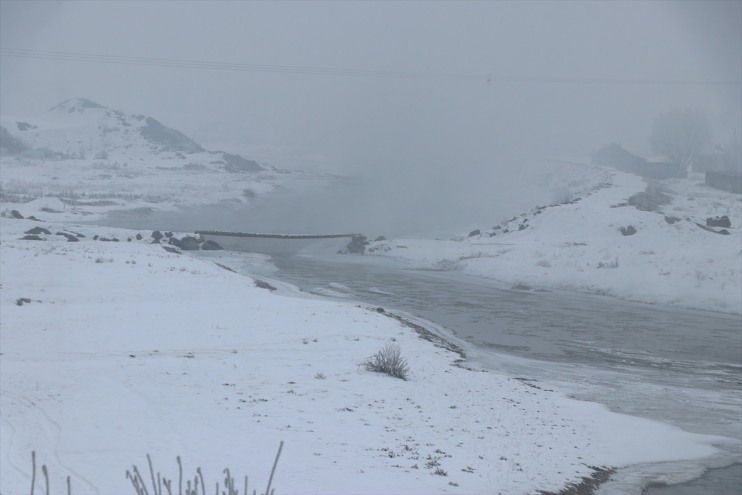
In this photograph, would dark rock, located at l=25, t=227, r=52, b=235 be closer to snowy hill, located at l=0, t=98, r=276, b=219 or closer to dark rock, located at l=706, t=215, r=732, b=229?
snowy hill, located at l=0, t=98, r=276, b=219

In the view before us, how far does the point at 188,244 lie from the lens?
151 ft

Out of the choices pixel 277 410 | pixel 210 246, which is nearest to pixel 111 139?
pixel 210 246

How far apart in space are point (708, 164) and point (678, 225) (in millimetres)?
83831

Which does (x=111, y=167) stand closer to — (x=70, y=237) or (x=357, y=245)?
(x=357, y=245)

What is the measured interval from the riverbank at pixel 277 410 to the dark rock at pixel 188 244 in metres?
23.0

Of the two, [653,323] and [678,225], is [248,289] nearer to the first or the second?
[653,323]

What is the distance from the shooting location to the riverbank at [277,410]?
9875mm

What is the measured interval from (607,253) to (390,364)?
85.9 feet

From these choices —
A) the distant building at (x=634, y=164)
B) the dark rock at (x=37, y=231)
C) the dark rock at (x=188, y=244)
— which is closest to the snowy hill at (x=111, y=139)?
the distant building at (x=634, y=164)

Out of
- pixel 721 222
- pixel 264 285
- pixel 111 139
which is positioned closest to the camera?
pixel 264 285

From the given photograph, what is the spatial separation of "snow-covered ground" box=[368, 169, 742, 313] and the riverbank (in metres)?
15.2

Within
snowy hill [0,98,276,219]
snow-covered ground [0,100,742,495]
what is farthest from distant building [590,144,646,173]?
snow-covered ground [0,100,742,495]

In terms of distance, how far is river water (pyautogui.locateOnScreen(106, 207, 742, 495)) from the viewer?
547 inches

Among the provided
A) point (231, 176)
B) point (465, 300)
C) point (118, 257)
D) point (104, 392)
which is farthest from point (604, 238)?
point (231, 176)
